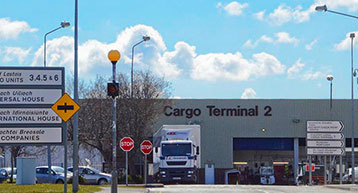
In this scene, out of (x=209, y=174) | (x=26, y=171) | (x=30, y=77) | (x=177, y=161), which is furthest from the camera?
(x=209, y=174)

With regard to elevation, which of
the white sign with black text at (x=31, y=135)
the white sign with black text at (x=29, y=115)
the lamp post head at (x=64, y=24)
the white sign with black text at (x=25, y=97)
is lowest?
the white sign with black text at (x=31, y=135)

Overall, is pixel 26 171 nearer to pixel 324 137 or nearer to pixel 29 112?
pixel 29 112

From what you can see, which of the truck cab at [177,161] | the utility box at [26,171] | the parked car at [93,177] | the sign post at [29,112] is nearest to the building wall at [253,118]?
the parked car at [93,177]

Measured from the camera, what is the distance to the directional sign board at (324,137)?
45.4 meters

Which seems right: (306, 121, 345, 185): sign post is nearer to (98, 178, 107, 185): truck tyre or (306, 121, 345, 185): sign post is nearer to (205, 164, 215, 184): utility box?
(98, 178, 107, 185): truck tyre

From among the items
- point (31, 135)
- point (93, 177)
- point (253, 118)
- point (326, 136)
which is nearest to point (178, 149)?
point (93, 177)

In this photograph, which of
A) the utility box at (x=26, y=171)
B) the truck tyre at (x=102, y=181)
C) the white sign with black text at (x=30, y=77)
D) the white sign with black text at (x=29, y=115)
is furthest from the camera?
the truck tyre at (x=102, y=181)

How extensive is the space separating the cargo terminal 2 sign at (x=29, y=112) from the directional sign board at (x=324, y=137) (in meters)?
24.5

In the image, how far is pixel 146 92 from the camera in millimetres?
54906

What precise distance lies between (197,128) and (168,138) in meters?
2.66

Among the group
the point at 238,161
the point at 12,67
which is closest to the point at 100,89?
the point at 238,161

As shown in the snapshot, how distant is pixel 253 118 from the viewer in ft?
217

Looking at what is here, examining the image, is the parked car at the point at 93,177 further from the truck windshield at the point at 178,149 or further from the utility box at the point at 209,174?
the utility box at the point at 209,174

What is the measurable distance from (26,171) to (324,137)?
22.8 metres
